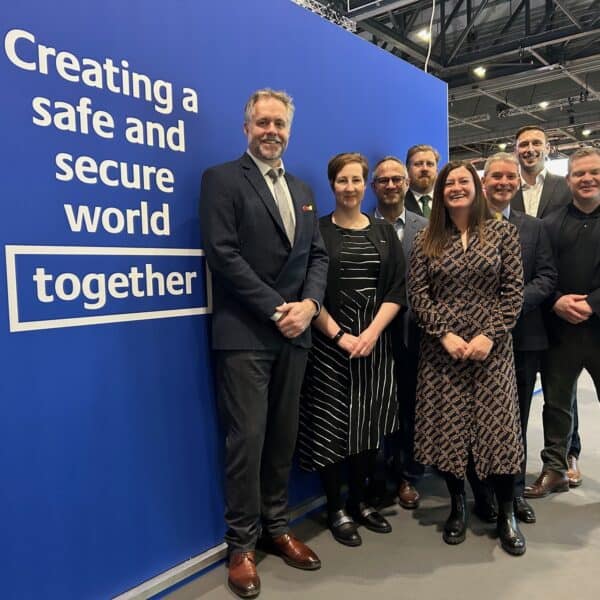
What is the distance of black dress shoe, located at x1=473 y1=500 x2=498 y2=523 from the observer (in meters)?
2.39

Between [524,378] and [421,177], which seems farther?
[421,177]

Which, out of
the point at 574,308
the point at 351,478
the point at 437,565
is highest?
the point at 574,308

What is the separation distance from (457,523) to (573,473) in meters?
0.99

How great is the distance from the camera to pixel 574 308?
241 centimetres

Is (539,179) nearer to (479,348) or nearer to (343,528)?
(479,348)

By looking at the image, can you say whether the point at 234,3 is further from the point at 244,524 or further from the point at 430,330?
the point at 244,524

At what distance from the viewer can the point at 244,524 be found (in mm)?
1982

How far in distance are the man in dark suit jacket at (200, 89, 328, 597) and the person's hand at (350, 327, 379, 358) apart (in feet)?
0.66

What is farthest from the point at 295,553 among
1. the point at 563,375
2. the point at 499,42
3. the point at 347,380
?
the point at 499,42

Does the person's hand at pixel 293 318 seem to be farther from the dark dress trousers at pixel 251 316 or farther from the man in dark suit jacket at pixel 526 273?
the man in dark suit jacket at pixel 526 273

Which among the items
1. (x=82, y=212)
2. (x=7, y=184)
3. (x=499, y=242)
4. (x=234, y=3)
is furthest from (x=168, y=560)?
(x=234, y=3)

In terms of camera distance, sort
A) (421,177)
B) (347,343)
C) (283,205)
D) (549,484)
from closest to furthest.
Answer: (283,205) → (347,343) → (549,484) → (421,177)

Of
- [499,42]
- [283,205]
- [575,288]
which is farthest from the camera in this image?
[499,42]

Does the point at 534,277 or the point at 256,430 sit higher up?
the point at 534,277
